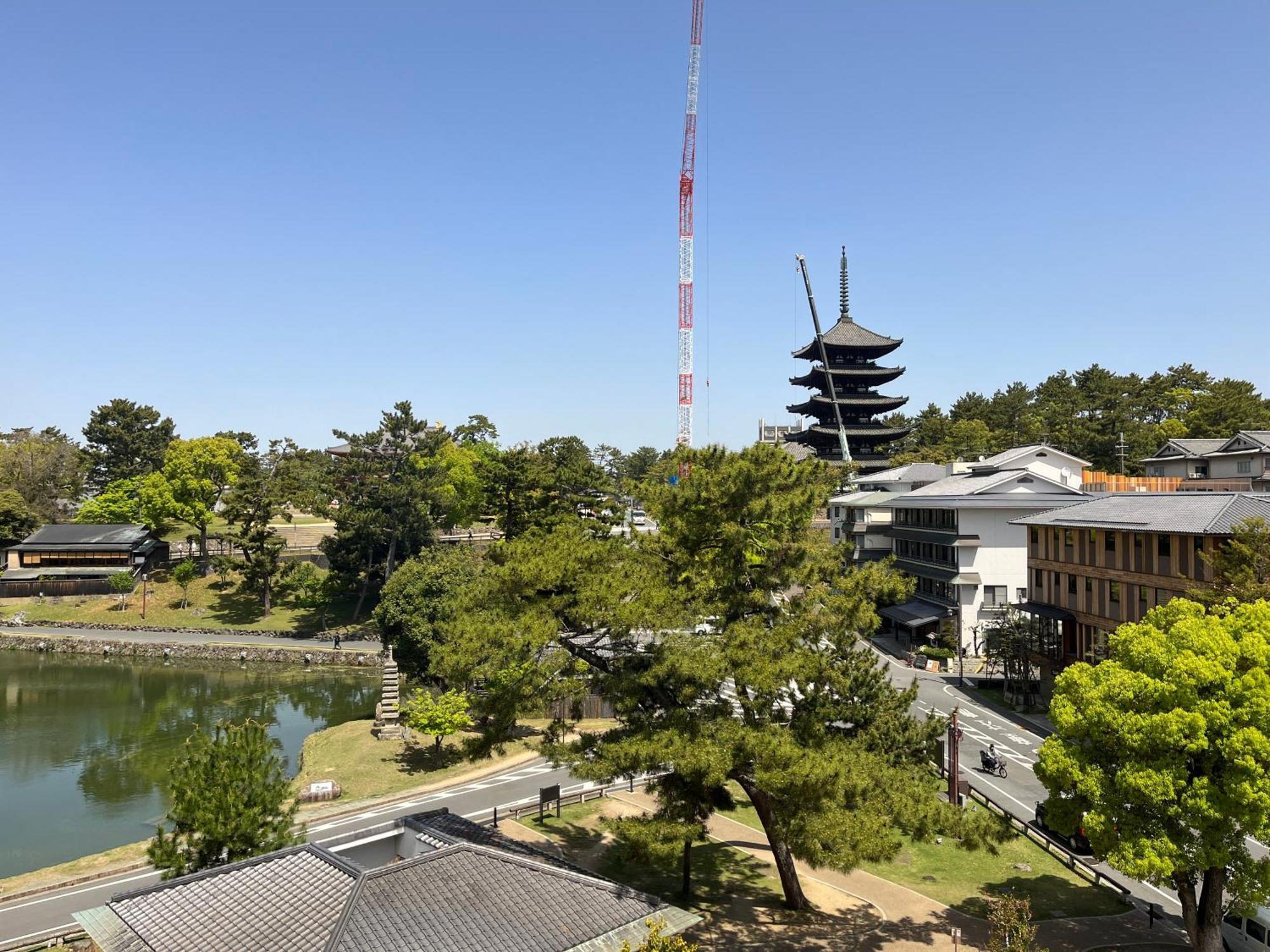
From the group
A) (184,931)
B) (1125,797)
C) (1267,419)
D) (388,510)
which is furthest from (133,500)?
(1267,419)

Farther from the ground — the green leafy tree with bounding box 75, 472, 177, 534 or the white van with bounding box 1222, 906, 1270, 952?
the green leafy tree with bounding box 75, 472, 177, 534

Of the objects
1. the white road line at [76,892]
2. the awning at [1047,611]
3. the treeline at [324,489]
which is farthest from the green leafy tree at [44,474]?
the awning at [1047,611]

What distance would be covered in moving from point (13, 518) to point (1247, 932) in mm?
89894

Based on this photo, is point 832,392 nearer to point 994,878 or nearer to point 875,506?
point 875,506

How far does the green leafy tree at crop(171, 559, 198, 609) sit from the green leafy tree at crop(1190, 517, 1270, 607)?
234 feet

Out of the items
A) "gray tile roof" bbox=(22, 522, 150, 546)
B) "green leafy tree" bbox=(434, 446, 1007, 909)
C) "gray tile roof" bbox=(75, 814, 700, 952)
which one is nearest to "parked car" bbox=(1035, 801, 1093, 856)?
"green leafy tree" bbox=(434, 446, 1007, 909)

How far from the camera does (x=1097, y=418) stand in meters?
85.8

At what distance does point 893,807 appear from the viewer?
16.2 metres

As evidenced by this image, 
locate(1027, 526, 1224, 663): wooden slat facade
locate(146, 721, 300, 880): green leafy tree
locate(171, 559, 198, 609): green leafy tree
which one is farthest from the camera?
locate(171, 559, 198, 609): green leafy tree

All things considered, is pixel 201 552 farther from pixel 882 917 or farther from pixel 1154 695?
pixel 1154 695

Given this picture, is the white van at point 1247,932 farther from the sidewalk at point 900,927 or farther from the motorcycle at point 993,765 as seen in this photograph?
the motorcycle at point 993,765

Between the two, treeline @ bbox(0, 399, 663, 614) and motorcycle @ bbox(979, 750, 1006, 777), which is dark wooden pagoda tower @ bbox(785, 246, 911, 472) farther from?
motorcycle @ bbox(979, 750, 1006, 777)

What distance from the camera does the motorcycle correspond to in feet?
97.0

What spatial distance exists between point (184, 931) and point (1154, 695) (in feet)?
54.4
